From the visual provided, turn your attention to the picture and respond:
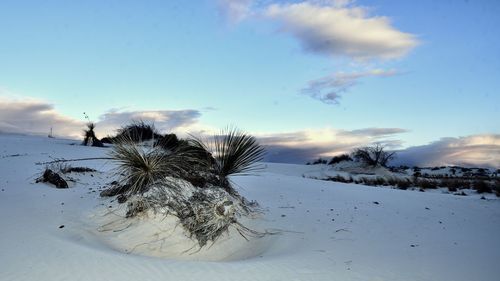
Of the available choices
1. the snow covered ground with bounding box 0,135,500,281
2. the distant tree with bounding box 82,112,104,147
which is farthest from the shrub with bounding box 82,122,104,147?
the snow covered ground with bounding box 0,135,500,281

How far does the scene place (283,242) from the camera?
24.3ft

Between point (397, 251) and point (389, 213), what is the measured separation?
102 inches

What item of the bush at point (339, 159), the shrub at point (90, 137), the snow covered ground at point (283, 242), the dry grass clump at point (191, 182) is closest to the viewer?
the snow covered ground at point (283, 242)

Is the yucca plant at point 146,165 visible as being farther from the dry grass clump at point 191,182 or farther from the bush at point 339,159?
the bush at point 339,159

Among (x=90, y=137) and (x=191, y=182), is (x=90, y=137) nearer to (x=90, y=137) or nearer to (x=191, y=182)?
(x=90, y=137)

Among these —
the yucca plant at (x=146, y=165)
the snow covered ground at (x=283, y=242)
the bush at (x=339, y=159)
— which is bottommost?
the snow covered ground at (x=283, y=242)

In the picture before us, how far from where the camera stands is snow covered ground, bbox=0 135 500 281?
18.6 feet

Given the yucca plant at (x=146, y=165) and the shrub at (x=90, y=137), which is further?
the shrub at (x=90, y=137)

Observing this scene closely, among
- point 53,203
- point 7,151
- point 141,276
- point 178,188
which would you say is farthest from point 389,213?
point 7,151

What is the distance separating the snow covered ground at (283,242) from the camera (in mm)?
5680

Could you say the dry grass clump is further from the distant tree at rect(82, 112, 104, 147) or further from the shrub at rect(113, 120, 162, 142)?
the distant tree at rect(82, 112, 104, 147)

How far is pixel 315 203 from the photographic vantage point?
10031mm

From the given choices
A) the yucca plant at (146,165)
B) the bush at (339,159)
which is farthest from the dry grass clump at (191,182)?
the bush at (339,159)

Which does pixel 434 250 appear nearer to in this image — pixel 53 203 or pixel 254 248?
pixel 254 248
